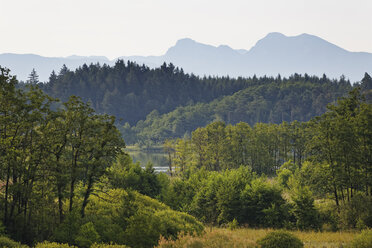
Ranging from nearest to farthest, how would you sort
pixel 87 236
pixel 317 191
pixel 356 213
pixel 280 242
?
pixel 280 242 < pixel 87 236 < pixel 356 213 < pixel 317 191

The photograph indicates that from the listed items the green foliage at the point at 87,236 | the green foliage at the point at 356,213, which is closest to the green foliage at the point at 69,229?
the green foliage at the point at 87,236

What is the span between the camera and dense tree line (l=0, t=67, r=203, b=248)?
766 inches

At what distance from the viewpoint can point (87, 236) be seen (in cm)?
1895

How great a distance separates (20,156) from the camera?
19.7m

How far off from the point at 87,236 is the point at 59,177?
A: 333 cm

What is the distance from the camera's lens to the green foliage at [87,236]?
18.6 metres

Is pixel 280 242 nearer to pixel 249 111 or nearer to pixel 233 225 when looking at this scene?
pixel 233 225

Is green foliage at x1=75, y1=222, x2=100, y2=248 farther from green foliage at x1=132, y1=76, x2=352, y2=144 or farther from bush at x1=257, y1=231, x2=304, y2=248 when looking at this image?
green foliage at x1=132, y1=76, x2=352, y2=144

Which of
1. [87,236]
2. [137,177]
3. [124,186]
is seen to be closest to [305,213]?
[137,177]

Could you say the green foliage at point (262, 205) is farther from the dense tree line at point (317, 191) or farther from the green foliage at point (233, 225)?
the green foliage at point (233, 225)

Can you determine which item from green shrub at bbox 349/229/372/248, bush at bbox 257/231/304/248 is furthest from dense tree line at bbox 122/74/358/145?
green shrub at bbox 349/229/372/248

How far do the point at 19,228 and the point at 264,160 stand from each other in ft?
158

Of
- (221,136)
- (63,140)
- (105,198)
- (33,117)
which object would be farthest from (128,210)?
(221,136)

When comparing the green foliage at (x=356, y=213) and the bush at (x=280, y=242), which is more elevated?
the bush at (x=280, y=242)
